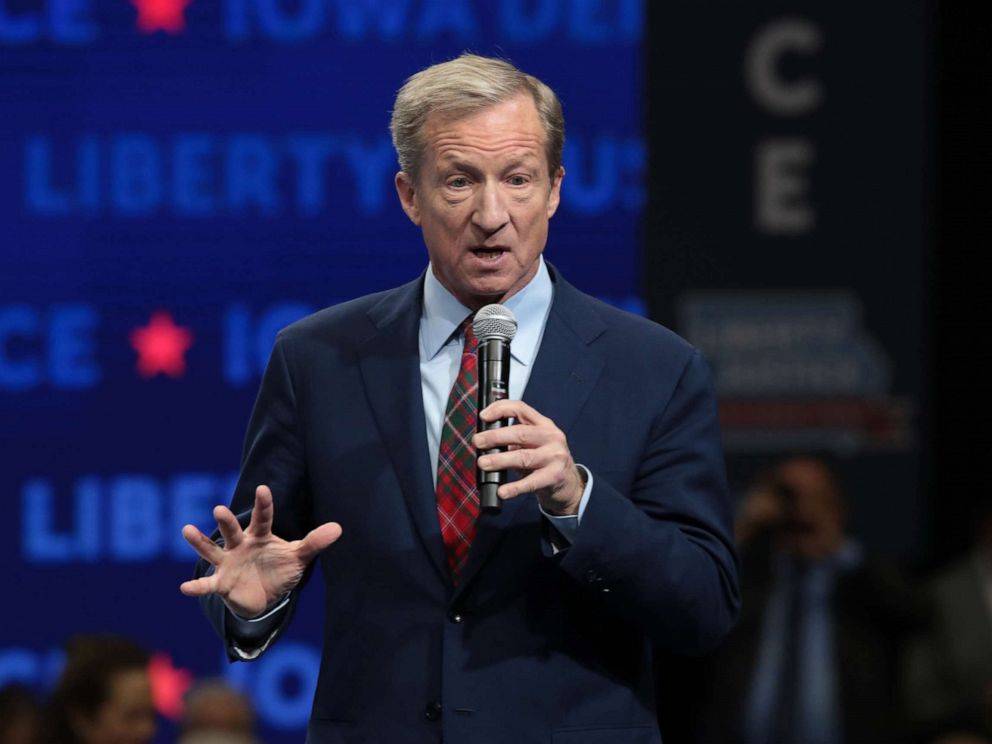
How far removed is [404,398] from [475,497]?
0.17 metres

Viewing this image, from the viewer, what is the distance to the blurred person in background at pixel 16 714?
4.19 metres

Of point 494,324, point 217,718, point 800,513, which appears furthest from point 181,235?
point 494,324

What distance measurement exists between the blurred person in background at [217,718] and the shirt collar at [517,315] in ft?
7.65

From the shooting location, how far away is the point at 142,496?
4730 mm

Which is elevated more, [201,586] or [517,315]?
[517,315]

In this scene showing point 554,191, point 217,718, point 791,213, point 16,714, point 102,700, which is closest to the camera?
point 554,191

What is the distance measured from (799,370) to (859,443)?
0.35m

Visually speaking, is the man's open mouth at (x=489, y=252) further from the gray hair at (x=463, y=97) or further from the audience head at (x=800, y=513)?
the audience head at (x=800, y=513)

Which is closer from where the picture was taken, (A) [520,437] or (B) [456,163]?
(A) [520,437]

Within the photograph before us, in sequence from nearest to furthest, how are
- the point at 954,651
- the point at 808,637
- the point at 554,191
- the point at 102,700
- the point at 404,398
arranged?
1. the point at 404,398
2. the point at 554,191
3. the point at 102,700
4. the point at 808,637
5. the point at 954,651

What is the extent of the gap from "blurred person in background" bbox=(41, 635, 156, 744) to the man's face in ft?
6.72

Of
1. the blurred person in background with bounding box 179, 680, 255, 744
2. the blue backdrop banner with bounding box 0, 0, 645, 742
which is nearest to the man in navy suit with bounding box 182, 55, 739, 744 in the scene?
the blurred person in background with bounding box 179, 680, 255, 744

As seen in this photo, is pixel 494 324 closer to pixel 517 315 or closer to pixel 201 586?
pixel 517 315

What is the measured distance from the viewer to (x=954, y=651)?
5746 mm
